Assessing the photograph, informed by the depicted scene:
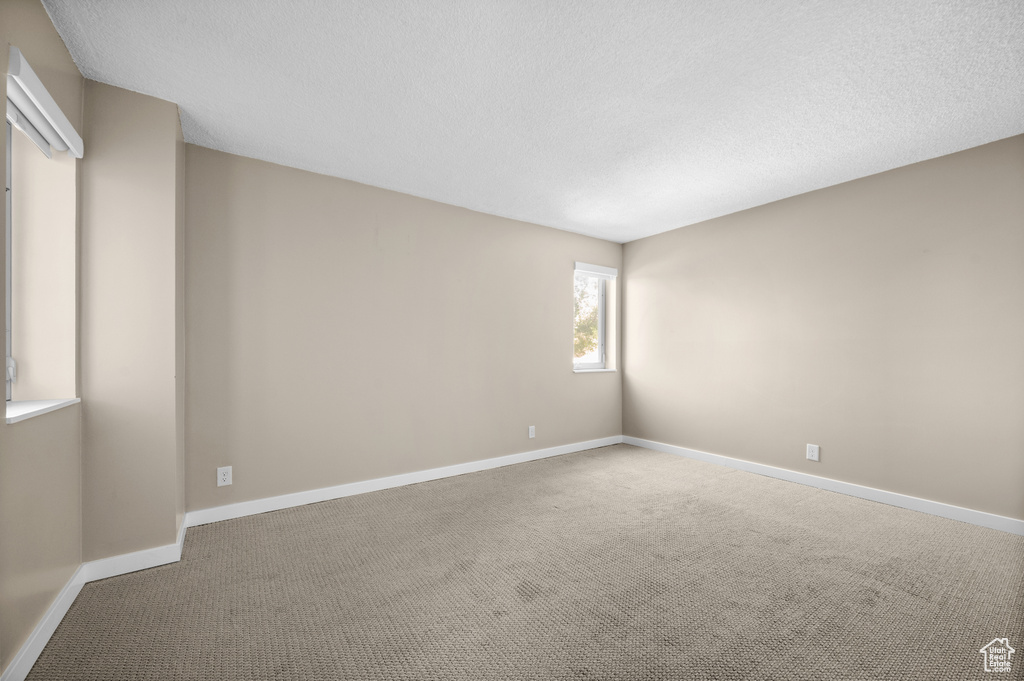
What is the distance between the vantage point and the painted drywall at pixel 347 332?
302cm

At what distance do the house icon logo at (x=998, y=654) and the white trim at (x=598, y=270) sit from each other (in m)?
4.06

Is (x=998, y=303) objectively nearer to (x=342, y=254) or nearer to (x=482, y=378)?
(x=482, y=378)

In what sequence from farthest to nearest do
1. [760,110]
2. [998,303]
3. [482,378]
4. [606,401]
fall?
[606,401] → [482,378] → [998,303] → [760,110]

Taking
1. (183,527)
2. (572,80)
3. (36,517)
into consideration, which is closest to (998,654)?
(572,80)

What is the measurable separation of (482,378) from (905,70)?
11.4 ft

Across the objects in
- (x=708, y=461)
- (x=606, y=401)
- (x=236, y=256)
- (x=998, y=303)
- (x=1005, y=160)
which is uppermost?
(x=1005, y=160)

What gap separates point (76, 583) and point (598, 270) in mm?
4834

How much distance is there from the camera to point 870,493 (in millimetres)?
3451

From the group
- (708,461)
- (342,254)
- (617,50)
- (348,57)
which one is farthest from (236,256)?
(708,461)

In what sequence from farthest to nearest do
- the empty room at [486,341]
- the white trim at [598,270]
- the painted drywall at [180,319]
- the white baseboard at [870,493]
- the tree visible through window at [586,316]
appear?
1. the tree visible through window at [586,316]
2. the white trim at [598,270]
3. the white baseboard at [870,493]
4. the painted drywall at [180,319]
5. the empty room at [486,341]

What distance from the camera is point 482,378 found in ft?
14.1

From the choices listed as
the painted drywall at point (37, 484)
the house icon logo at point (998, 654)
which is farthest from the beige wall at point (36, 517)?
the house icon logo at point (998, 654)

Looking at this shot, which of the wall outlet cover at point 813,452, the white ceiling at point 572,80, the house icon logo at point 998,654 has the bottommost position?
the house icon logo at point 998,654

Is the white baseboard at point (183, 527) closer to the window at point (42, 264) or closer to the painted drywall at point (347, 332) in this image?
the painted drywall at point (347, 332)
